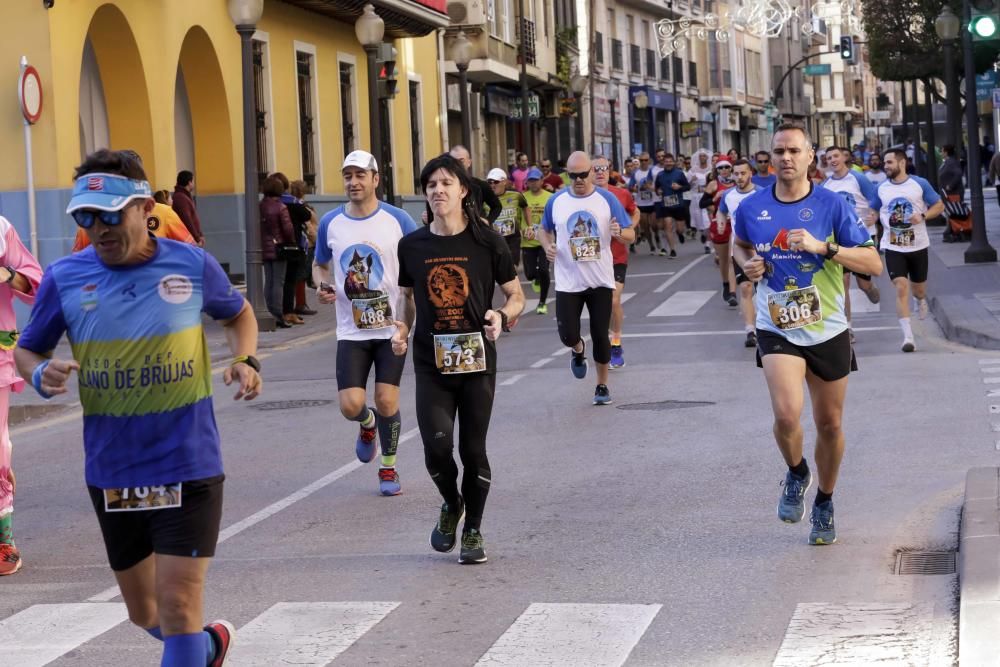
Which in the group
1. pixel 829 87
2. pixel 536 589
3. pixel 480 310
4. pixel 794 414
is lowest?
pixel 536 589

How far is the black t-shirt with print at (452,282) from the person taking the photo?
8078 millimetres

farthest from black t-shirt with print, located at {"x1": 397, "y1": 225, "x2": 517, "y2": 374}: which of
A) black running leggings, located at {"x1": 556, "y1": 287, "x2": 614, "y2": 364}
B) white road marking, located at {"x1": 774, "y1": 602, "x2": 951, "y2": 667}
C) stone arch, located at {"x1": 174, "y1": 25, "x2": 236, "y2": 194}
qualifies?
stone arch, located at {"x1": 174, "y1": 25, "x2": 236, "y2": 194}

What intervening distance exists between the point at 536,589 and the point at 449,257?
1643mm

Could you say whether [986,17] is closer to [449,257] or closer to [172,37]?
[172,37]

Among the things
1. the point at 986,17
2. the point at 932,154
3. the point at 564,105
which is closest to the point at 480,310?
the point at 986,17

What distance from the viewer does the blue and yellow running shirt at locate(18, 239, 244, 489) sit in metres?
5.20

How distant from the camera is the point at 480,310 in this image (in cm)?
811

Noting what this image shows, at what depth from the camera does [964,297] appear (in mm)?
20656

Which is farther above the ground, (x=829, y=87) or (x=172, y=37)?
(x=829, y=87)

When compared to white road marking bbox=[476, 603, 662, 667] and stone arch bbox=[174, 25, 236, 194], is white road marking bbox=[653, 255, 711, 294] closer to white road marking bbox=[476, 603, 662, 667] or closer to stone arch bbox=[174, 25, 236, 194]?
stone arch bbox=[174, 25, 236, 194]

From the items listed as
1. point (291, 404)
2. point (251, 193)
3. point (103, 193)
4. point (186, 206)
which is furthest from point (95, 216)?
point (186, 206)

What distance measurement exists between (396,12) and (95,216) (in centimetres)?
2773

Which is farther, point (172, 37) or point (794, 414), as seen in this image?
point (172, 37)

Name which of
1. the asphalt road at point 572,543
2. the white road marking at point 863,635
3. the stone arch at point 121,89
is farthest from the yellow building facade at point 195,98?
the white road marking at point 863,635
